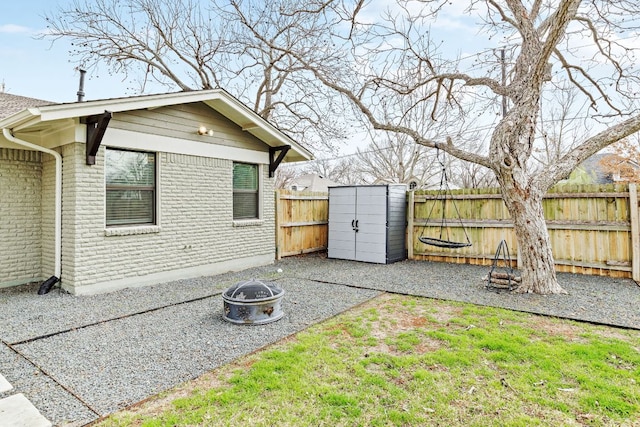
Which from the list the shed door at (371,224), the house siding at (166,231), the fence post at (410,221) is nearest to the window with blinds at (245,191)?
the house siding at (166,231)

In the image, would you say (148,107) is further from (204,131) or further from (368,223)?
(368,223)

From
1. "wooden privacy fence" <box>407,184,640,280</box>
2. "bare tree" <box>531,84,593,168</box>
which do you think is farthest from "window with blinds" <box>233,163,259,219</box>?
"bare tree" <box>531,84,593,168</box>

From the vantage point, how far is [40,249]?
642 centimetres

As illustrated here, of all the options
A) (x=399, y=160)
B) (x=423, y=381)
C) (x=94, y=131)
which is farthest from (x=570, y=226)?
(x=399, y=160)

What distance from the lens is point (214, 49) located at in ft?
41.4

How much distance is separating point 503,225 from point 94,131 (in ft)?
27.6

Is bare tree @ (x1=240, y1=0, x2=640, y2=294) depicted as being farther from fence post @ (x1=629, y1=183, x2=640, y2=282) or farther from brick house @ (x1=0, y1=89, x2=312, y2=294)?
brick house @ (x1=0, y1=89, x2=312, y2=294)

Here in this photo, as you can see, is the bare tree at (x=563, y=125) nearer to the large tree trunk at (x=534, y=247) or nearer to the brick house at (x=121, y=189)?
the large tree trunk at (x=534, y=247)

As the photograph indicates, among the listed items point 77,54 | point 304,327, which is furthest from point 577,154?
point 77,54

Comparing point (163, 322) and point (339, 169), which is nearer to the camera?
point (163, 322)

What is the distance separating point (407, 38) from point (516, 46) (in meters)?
2.30

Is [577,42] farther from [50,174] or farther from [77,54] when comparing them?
[77,54]

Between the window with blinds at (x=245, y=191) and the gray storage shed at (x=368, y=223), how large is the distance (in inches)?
85.8

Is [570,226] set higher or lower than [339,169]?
lower
